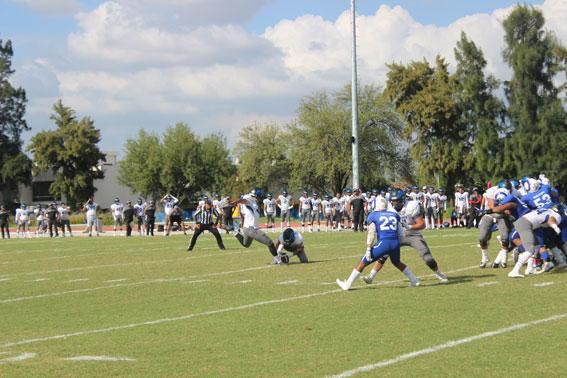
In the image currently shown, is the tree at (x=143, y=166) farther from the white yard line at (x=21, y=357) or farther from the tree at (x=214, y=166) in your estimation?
the white yard line at (x=21, y=357)

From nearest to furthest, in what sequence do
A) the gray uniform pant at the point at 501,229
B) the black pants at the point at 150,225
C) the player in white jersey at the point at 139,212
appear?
the gray uniform pant at the point at 501,229, the black pants at the point at 150,225, the player in white jersey at the point at 139,212

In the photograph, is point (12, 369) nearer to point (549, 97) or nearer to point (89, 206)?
point (89, 206)

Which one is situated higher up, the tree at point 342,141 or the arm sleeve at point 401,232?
the tree at point 342,141

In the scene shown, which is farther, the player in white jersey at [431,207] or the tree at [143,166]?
the tree at [143,166]

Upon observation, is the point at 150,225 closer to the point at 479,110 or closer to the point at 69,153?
the point at 479,110

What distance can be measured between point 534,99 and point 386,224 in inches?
1731

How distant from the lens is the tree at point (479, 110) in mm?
52000

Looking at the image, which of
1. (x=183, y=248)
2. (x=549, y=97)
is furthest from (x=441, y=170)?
(x=183, y=248)

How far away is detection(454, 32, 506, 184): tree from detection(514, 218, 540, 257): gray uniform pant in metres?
40.6

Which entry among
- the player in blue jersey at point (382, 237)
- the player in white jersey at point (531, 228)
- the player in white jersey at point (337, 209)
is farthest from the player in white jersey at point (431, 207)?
the player in blue jersey at point (382, 237)

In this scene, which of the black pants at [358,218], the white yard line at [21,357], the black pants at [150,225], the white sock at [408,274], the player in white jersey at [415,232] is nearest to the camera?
the white yard line at [21,357]

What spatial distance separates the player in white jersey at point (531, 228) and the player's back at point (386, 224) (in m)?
2.56

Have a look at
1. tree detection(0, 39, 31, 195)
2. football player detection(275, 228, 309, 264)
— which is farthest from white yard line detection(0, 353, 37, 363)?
tree detection(0, 39, 31, 195)

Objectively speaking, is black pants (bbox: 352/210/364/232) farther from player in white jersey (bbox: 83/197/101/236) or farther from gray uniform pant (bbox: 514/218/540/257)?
gray uniform pant (bbox: 514/218/540/257)
